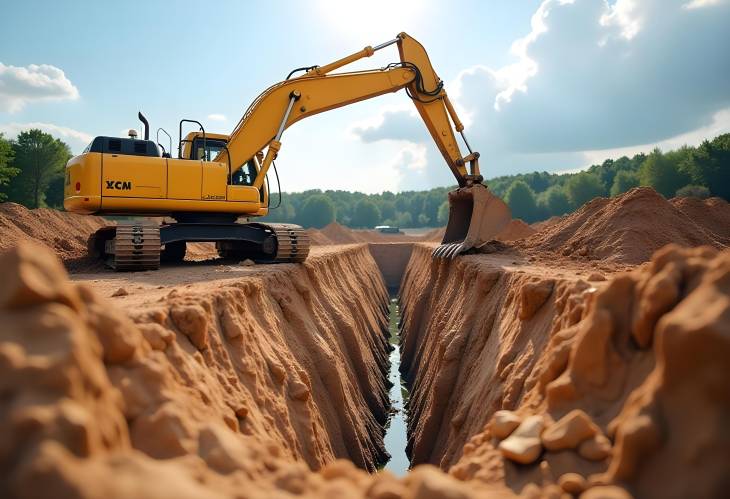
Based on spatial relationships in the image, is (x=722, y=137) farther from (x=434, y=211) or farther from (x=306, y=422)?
(x=434, y=211)

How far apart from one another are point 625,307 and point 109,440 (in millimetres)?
3939

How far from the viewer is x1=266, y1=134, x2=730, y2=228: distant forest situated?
4378 centimetres

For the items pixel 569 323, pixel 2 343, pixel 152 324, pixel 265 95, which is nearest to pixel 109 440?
pixel 2 343

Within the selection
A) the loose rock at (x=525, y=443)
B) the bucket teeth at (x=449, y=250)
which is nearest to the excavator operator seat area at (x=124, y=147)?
the bucket teeth at (x=449, y=250)

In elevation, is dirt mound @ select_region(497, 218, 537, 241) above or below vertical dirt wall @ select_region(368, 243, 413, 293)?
above

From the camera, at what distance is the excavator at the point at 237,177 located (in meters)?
11.6

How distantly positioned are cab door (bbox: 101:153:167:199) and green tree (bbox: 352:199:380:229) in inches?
3717

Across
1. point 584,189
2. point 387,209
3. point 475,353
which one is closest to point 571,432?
point 475,353

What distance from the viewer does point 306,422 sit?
291 inches

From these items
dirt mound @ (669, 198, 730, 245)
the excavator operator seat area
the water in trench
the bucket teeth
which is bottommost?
the water in trench

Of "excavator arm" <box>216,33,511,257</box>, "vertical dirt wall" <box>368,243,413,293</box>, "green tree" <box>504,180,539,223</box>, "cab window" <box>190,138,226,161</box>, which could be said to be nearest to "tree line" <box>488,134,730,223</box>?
"green tree" <box>504,180,539,223</box>

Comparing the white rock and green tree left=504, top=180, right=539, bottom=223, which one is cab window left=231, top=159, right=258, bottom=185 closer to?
the white rock

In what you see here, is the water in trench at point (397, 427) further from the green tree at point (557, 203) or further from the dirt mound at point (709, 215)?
the green tree at point (557, 203)

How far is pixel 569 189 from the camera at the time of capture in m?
64.1
